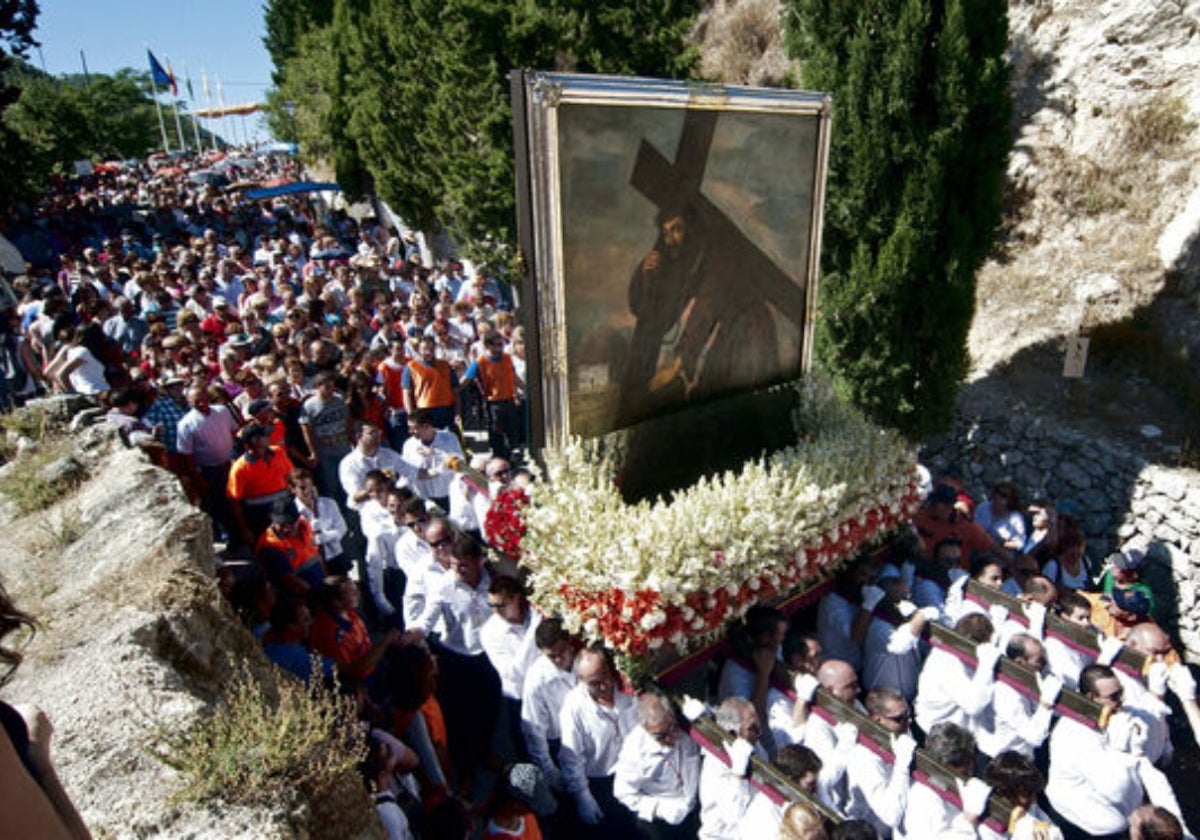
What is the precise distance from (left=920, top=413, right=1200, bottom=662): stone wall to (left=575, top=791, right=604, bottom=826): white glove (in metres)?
6.81

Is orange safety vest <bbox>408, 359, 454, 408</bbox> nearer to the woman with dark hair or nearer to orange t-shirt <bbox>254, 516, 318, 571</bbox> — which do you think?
orange t-shirt <bbox>254, 516, 318, 571</bbox>

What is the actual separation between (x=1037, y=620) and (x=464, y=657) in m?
4.56

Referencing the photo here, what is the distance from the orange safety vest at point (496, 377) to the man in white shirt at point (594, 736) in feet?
18.3

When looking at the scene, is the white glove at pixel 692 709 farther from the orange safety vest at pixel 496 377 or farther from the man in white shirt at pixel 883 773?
the orange safety vest at pixel 496 377

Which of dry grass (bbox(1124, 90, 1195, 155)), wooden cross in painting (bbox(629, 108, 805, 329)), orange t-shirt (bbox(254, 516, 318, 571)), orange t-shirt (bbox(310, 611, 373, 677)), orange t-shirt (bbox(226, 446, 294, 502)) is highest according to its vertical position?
dry grass (bbox(1124, 90, 1195, 155))

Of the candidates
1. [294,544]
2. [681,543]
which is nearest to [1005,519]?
[681,543]

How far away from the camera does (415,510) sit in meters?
6.45

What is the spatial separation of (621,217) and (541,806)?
403 cm

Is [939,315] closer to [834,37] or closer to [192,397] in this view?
[834,37]

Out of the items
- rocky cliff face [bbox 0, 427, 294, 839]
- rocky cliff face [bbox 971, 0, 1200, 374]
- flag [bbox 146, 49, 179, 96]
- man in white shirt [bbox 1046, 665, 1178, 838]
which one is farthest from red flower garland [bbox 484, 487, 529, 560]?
flag [bbox 146, 49, 179, 96]

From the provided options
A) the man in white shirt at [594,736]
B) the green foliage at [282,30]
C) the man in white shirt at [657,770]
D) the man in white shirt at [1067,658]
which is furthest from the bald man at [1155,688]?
the green foliage at [282,30]

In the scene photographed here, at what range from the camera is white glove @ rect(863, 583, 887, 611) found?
20.2ft

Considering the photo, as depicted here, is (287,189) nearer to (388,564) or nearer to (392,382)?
(392,382)

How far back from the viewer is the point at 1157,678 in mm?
5207
